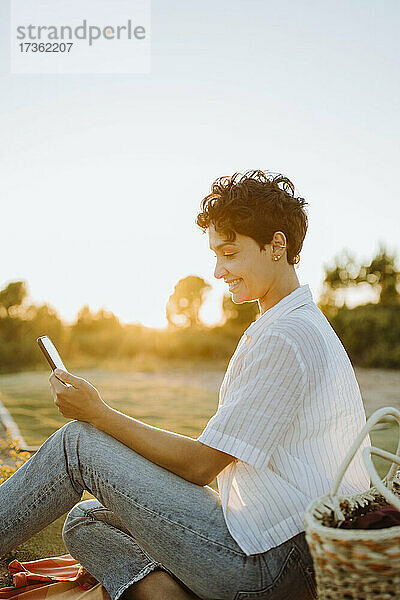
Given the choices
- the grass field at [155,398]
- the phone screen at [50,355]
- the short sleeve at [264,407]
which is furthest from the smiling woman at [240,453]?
the grass field at [155,398]

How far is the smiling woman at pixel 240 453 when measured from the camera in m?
1.67

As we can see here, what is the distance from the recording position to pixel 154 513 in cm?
171

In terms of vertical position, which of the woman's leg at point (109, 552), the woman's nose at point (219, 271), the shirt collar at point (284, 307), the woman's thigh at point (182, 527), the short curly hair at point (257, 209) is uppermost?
the short curly hair at point (257, 209)

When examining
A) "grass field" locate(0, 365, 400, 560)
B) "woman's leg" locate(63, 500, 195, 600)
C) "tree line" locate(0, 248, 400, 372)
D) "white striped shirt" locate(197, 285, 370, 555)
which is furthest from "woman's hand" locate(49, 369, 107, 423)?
"tree line" locate(0, 248, 400, 372)

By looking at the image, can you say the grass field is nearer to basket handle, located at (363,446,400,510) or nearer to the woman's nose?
the woman's nose

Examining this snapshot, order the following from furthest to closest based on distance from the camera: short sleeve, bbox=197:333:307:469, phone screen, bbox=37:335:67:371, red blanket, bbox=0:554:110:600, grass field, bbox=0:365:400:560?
grass field, bbox=0:365:400:560, red blanket, bbox=0:554:110:600, phone screen, bbox=37:335:67:371, short sleeve, bbox=197:333:307:469

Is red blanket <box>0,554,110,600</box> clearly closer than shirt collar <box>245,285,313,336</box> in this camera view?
No

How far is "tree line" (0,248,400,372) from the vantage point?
1262cm

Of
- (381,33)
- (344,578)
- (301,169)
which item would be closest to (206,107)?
(301,169)

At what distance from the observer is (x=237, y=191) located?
1982 millimetres

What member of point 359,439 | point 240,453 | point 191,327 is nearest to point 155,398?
point 191,327

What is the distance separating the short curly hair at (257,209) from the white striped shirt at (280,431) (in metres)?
0.31

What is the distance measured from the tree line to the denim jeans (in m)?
11.1

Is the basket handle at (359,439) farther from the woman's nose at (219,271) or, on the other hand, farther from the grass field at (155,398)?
the grass field at (155,398)
